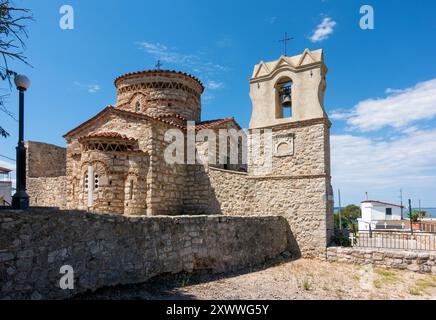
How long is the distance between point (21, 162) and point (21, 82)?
1.45m

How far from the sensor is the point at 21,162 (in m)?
5.06

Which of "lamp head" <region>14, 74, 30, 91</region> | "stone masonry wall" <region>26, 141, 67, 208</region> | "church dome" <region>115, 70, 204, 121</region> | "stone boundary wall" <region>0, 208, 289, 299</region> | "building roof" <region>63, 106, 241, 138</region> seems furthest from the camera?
"stone masonry wall" <region>26, 141, 67, 208</region>

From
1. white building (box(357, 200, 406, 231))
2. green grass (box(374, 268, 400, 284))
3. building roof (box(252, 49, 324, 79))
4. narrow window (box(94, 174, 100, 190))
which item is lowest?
white building (box(357, 200, 406, 231))

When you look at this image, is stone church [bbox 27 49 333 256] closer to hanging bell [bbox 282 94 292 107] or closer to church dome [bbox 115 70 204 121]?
hanging bell [bbox 282 94 292 107]

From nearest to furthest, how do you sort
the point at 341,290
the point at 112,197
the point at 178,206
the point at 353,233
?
1. the point at 341,290
2. the point at 353,233
3. the point at 112,197
4. the point at 178,206

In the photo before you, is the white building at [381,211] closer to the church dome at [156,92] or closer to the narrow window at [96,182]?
the church dome at [156,92]

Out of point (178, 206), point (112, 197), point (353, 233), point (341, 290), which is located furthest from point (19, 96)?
point (353, 233)

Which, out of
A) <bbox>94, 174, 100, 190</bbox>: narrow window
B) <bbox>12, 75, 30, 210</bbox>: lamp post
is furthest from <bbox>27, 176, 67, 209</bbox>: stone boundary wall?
<bbox>12, 75, 30, 210</bbox>: lamp post

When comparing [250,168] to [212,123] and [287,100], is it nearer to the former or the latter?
[287,100]

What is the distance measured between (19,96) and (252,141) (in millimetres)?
8514

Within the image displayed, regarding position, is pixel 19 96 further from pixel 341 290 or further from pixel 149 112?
pixel 149 112

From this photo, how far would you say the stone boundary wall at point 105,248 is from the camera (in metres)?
4.50

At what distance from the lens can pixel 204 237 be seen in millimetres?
7797

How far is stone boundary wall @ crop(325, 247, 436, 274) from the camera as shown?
883 cm
